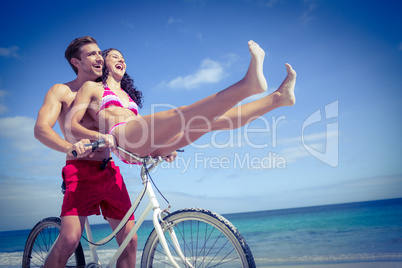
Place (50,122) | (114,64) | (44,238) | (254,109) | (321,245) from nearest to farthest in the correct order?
(50,122)
(254,109)
(114,64)
(44,238)
(321,245)

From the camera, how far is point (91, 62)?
236 cm

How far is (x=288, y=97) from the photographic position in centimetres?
217

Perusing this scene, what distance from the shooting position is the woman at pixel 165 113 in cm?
165

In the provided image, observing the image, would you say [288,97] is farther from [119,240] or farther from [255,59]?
[119,240]

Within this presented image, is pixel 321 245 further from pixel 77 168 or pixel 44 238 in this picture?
pixel 77 168

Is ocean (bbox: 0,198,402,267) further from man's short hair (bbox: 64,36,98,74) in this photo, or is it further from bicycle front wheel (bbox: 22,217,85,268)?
man's short hair (bbox: 64,36,98,74)

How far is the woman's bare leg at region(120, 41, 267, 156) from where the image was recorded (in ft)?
5.34

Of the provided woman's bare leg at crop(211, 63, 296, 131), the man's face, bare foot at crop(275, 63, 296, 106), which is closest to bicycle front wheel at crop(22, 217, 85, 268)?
the man's face

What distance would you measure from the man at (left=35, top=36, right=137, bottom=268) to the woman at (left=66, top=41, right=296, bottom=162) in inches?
5.1

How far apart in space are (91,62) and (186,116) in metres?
1.17

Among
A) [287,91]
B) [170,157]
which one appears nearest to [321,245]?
[287,91]

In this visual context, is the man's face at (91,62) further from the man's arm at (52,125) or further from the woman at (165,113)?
the man's arm at (52,125)

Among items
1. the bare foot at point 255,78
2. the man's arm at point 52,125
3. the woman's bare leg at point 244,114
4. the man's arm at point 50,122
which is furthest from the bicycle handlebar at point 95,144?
the bare foot at point 255,78

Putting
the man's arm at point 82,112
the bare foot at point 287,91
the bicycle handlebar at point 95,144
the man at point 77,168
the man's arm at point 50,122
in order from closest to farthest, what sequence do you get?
the bicycle handlebar at point 95,144, the man's arm at point 50,122, the man at point 77,168, the man's arm at point 82,112, the bare foot at point 287,91
